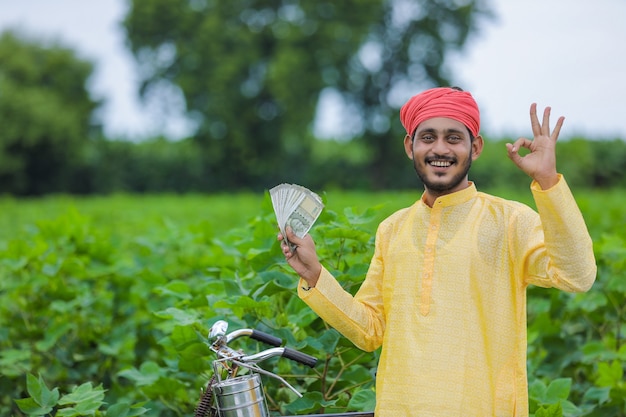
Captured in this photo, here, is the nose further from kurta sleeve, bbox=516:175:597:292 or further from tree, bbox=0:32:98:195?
tree, bbox=0:32:98:195

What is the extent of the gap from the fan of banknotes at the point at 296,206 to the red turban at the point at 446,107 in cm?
35

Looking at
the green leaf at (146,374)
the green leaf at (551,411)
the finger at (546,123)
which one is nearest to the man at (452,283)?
the finger at (546,123)

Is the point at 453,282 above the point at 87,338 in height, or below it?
above

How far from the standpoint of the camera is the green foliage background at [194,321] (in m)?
2.71

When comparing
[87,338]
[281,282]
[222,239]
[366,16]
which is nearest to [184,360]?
[281,282]

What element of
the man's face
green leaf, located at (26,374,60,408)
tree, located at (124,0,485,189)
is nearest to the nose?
the man's face

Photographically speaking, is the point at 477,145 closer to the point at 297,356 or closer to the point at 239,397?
the point at 297,356

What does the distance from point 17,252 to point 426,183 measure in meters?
2.84

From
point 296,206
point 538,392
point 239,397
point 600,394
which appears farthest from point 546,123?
point 600,394

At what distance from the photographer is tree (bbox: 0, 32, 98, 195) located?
3466 centimetres

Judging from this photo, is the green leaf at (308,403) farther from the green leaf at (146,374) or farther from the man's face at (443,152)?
the man's face at (443,152)

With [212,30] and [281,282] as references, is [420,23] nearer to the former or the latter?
[212,30]

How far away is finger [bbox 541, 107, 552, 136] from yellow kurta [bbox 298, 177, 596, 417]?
20cm

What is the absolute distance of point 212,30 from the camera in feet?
107
